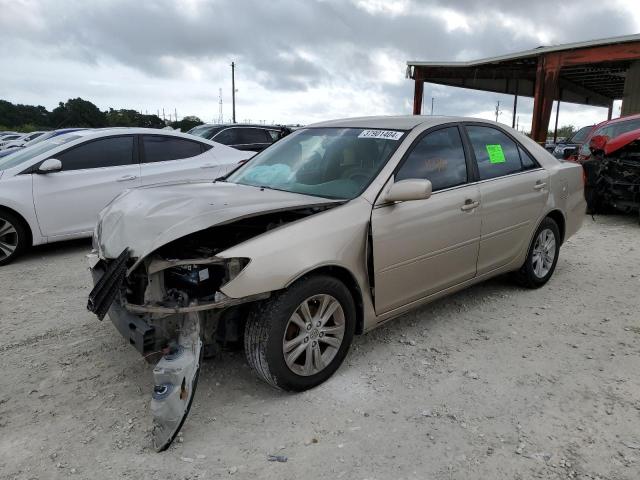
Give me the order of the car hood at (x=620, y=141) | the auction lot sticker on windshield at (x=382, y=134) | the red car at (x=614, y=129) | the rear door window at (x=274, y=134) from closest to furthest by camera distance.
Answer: the auction lot sticker on windshield at (x=382, y=134) → the car hood at (x=620, y=141) → the red car at (x=614, y=129) → the rear door window at (x=274, y=134)

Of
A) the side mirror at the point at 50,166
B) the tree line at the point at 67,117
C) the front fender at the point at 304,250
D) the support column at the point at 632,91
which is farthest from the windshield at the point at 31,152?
the tree line at the point at 67,117

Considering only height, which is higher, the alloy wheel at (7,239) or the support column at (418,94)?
the support column at (418,94)

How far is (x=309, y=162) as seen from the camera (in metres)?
3.72

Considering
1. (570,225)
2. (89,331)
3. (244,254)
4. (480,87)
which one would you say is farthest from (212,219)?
(480,87)

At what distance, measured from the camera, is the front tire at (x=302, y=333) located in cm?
269

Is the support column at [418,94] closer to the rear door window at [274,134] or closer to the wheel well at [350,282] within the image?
the rear door window at [274,134]

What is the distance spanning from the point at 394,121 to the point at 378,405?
212 cm

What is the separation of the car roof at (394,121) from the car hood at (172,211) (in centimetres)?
93

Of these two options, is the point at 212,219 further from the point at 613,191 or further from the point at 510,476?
the point at 613,191

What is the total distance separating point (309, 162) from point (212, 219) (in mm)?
1240

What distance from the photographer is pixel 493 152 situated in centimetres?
416

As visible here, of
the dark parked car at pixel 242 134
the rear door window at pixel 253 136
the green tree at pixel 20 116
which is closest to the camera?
the dark parked car at pixel 242 134

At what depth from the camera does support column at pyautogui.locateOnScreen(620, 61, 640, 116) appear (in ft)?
62.5

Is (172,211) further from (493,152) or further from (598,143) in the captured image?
(598,143)
